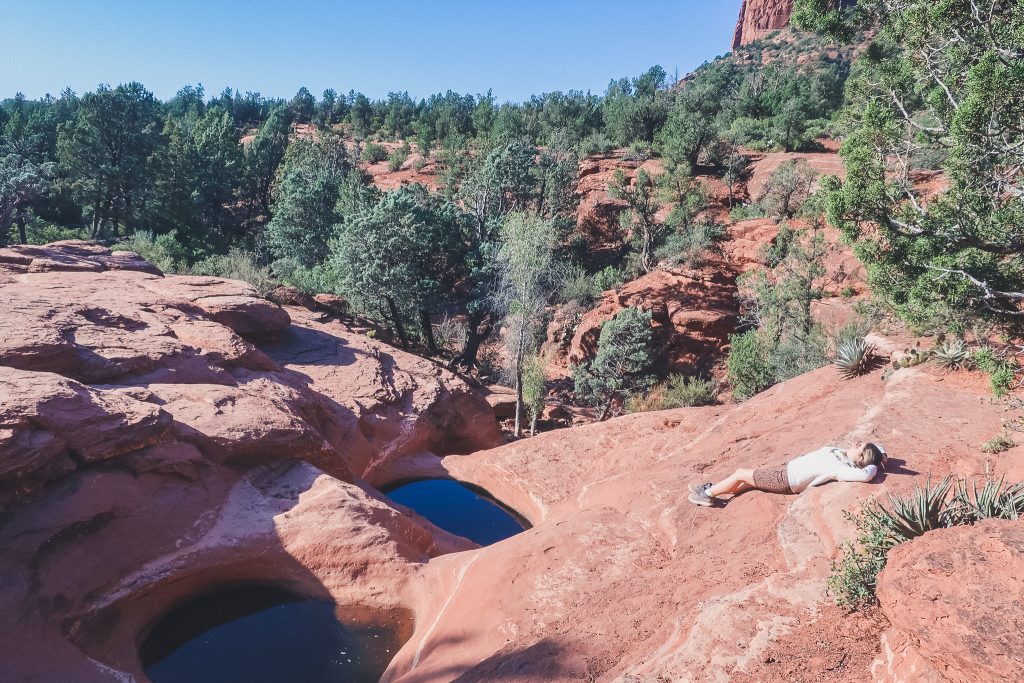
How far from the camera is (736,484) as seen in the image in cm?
650

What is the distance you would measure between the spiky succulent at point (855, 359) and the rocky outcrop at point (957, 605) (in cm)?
675

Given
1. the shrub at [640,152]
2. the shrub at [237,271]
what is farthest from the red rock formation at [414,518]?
the shrub at [640,152]

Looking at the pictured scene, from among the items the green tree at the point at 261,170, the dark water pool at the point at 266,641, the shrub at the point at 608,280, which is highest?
the green tree at the point at 261,170

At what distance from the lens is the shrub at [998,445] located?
5910mm

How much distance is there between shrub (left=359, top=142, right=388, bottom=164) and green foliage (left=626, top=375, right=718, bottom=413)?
39596 mm

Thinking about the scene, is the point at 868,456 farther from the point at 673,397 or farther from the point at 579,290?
the point at 579,290

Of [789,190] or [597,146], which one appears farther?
[597,146]

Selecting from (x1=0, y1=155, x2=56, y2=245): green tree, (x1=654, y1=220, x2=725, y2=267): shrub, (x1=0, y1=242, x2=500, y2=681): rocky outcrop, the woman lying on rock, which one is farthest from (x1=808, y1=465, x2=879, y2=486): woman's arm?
(x1=0, y1=155, x2=56, y2=245): green tree

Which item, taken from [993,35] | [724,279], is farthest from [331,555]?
[724,279]

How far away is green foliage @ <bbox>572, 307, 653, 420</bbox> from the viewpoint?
19484 millimetres

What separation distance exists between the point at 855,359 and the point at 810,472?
15.2ft

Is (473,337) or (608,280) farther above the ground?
(608,280)

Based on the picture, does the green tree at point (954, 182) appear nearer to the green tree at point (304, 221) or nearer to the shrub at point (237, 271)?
the shrub at point (237, 271)

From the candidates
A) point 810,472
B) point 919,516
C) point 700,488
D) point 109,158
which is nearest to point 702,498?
point 700,488
